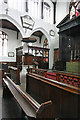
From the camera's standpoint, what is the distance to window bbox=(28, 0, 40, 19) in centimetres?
833

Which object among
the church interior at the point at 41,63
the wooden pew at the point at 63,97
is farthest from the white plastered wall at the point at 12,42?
the wooden pew at the point at 63,97

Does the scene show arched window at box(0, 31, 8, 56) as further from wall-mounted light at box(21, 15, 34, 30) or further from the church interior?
wall-mounted light at box(21, 15, 34, 30)

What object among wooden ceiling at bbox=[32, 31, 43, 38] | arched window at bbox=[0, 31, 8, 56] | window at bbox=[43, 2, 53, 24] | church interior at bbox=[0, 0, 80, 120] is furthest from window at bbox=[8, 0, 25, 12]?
wooden ceiling at bbox=[32, 31, 43, 38]

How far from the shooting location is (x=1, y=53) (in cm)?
931

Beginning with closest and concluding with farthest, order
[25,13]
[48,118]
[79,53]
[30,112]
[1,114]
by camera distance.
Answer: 1. [48,118]
2. [30,112]
3. [1,114]
4. [79,53]
5. [25,13]

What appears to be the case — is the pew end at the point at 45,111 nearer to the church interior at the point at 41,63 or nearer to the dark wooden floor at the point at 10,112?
the church interior at the point at 41,63

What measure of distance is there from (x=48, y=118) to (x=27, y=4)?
889cm

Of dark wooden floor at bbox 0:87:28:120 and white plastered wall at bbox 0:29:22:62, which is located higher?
white plastered wall at bbox 0:29:22:62

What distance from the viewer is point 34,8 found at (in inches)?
342

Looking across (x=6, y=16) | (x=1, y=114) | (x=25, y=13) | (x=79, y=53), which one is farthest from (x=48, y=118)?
(x=25, y=13)

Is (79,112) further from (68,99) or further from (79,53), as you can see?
(79,53)

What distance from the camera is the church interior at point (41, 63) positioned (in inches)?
57.6

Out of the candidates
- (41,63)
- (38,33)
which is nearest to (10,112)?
(41,63)

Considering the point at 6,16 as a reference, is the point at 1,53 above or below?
below
